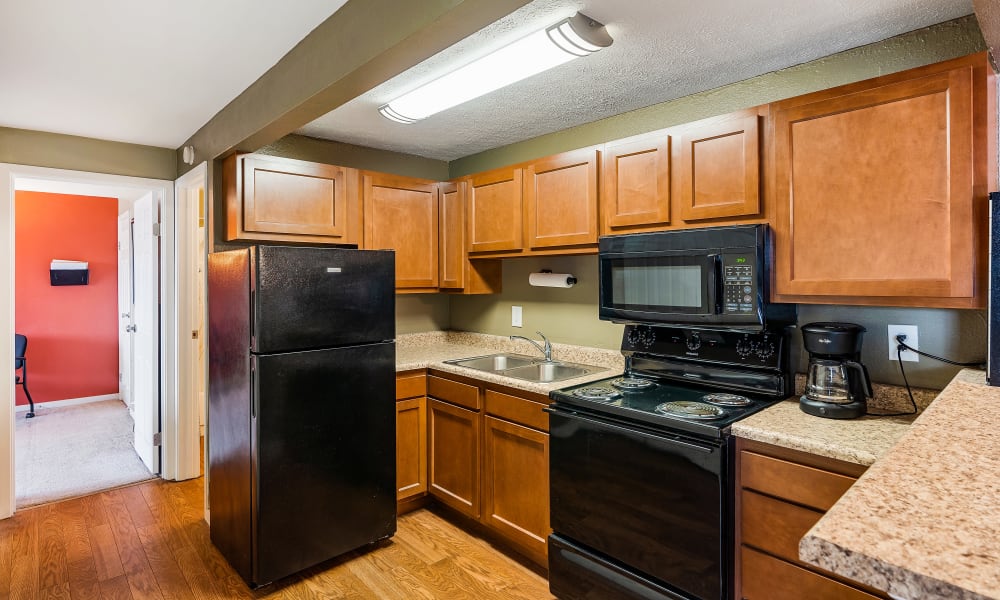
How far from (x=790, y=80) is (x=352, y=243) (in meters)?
2.32

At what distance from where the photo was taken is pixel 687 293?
7.14 feet

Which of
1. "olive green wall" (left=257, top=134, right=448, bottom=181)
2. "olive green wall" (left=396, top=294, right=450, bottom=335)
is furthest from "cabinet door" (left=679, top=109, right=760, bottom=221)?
"olive green wall" (left=396, top=294, right=450, bottom=335)

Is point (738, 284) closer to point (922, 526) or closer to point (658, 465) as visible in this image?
point (658, 465)

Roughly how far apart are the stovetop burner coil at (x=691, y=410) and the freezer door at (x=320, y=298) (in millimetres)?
1386

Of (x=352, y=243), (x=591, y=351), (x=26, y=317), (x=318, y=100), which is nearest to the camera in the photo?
(x=318, y=100)

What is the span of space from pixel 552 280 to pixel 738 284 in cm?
120

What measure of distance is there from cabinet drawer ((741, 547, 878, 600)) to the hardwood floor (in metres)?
0.96

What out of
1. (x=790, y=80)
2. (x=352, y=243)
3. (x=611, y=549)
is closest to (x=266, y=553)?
(x=611, y=549)

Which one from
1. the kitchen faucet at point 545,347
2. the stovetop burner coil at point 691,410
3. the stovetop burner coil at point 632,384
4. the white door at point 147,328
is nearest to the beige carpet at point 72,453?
the white door at point 147,328

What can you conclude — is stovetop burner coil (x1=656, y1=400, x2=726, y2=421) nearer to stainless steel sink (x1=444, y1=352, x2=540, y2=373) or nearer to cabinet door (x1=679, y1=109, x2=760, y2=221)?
cabinet door (x1=679, y1=109, x2=760, y2=221)

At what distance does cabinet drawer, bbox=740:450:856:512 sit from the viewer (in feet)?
5.10

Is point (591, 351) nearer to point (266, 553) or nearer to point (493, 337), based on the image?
point (493, 337)

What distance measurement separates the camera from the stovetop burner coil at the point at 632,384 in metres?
2.33

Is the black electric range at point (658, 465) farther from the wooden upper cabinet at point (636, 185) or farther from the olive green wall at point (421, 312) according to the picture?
the olive green wall at point (421, 312)
